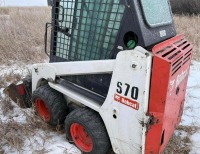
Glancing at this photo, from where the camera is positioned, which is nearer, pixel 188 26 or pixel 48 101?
pixel 48 101

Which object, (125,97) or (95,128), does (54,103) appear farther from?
(125,97)

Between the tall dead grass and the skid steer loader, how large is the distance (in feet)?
7.78

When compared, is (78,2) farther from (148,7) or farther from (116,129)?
(116,129)

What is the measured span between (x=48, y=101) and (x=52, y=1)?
965 mm

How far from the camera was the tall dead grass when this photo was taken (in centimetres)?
474

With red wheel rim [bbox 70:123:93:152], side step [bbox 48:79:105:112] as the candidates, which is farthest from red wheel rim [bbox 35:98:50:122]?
red wheel rim [bbox 70:123:93:152]

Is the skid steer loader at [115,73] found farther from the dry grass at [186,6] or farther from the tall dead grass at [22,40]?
the dry grass at [186,6]

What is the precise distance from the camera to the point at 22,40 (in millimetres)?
5426

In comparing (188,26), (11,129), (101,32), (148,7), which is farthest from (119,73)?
(188,26)

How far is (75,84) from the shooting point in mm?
2307

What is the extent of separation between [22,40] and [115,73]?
4.09 metres

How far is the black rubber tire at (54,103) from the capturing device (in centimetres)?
241

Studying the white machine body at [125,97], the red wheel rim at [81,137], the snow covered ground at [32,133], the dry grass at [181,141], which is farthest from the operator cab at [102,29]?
the dry grass at [181,141]

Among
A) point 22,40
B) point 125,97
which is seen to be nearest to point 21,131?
point 125,97
